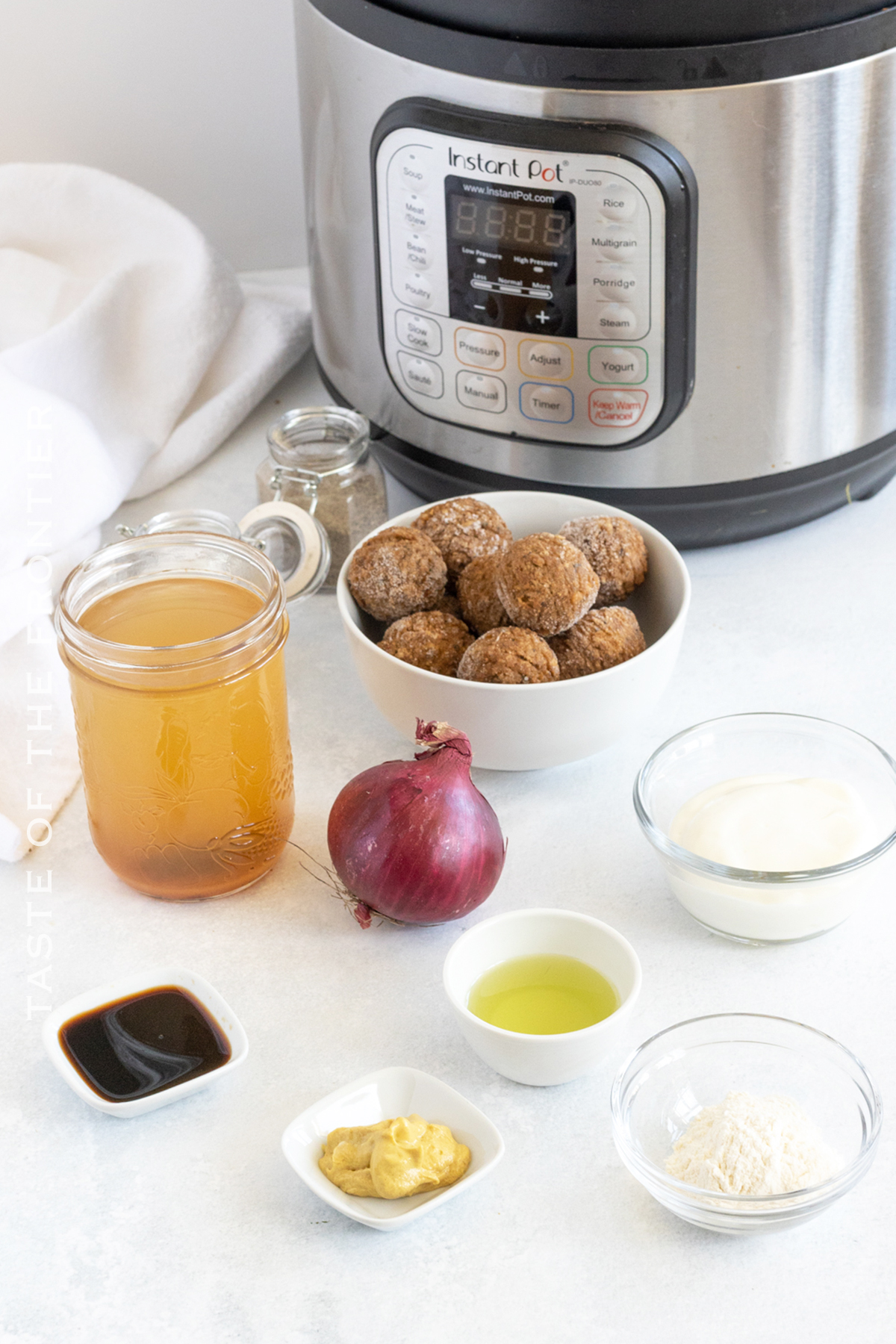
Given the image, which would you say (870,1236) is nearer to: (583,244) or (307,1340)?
(307,1340)

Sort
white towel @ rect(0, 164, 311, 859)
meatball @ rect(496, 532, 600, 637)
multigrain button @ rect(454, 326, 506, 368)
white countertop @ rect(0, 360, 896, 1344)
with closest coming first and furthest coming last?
1. white countertop @ rect(0, 360, 896, 1344)
2. meatball @ rect(496, 532, 600, 637)
3. multigrain button @ rect(454, 326, 506, 368)
4. white towel @ rect(0, 164, 311, 859)

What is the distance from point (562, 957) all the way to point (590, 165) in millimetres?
461

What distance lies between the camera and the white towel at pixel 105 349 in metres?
1.03

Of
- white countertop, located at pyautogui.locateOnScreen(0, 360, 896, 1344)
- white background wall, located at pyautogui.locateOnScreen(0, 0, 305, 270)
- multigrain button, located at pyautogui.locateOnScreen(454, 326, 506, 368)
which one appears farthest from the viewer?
white background wall, located at pyautogui.locateOnScreen(0, 0, 305, 270)

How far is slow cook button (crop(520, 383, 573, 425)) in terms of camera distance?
93cm

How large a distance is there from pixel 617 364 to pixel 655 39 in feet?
0.64

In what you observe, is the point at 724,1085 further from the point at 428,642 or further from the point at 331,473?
the point at 331,473

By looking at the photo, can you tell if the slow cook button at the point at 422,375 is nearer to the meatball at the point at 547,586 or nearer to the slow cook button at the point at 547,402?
the slow cook button at the point at 547,402

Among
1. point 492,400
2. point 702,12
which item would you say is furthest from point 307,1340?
point 702,12

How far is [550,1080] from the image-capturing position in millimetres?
678

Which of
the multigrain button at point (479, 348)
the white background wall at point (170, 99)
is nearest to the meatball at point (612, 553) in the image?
the multigrain button at point (479, 348)

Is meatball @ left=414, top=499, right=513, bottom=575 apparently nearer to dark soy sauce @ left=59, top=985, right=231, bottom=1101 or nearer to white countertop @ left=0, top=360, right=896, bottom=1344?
white countertop @ left=0, top=360, right=896, bottom=1344

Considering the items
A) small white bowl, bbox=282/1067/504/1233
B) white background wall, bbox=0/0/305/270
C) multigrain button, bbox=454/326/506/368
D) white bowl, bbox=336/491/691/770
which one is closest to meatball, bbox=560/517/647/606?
white bowl, bbox=336/491/691/770

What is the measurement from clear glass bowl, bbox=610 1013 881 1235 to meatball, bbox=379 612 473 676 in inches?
10.8
